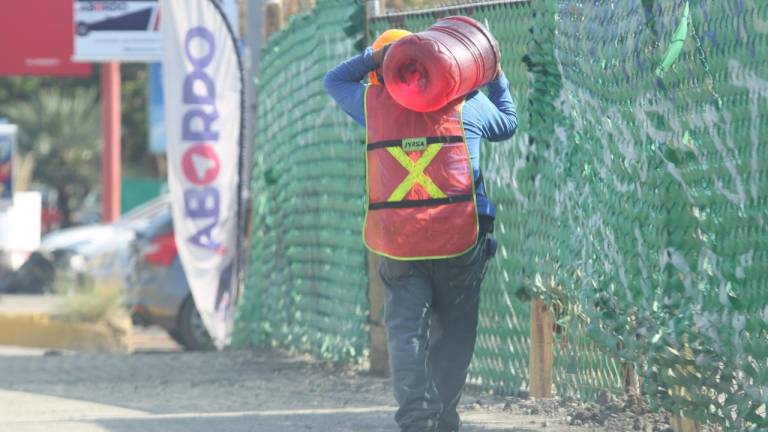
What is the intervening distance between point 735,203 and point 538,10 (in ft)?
7.46

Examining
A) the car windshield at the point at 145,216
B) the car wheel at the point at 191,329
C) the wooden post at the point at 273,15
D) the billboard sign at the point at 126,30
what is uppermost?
the billboard sign at the point at 126,30

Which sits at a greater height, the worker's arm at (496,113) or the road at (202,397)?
the worker's arm at (496,113)

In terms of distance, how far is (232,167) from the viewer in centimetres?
1016

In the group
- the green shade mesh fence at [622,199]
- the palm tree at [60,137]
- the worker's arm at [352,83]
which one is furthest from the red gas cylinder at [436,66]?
the palm tree at [60,137]

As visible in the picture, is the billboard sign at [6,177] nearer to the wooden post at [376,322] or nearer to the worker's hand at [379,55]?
the wooden post at [376,322]

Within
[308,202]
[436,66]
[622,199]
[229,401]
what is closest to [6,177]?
[308,202]

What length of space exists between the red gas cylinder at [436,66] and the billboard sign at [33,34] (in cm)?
1347

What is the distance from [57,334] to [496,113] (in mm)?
8573

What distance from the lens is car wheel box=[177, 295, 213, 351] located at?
1139cm

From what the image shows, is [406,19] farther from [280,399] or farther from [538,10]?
[280,399]

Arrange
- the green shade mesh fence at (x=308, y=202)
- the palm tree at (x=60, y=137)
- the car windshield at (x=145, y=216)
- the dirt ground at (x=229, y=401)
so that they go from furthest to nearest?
the palm tree at (x=60, y=137), the car windshield at (x=145, y=216), the green shade mesh fence at (x=308, y=202), the dirt ground at (x=229, y=401)

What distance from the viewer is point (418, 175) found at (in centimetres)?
528

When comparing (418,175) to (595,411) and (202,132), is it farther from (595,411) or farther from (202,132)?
(202,132)

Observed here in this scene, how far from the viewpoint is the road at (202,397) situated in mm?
6555
